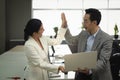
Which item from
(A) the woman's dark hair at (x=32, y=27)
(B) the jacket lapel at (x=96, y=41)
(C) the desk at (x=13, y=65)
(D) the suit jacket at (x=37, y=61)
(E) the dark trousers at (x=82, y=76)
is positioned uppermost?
(A) the woman's dark hair at (x=32, y=27)

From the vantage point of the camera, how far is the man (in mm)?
2408

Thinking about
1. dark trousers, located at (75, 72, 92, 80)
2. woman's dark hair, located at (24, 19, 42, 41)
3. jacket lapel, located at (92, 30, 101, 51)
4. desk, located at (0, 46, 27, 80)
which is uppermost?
woman's dark hair, located at (24, 19, 42, 41)

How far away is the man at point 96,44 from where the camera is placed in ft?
7.90

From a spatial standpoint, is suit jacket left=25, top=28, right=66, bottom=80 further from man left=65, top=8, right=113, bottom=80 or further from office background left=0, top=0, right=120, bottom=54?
office background left=0, top=0, right=120, bottom=54

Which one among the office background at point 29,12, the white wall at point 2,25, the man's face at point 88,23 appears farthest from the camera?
the office background at point 29,12

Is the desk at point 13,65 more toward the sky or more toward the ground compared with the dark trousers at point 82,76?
more toward the ground

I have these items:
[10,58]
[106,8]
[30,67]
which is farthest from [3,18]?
[30,67]

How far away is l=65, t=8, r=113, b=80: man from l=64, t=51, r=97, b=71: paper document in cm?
5

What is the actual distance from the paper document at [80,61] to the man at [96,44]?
54 millimetres

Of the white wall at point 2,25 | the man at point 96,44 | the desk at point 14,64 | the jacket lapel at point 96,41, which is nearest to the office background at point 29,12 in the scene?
the white wall at point 2,25

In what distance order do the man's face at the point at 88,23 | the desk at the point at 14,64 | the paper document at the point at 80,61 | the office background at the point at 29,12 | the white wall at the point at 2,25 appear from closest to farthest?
1. the paper document at the point at 80,61
2. the man's face at the point at 88,23
3. the desk at the point at 14,64
4. the white wall at the point at 2,25
5. the office background at the point at 29,12

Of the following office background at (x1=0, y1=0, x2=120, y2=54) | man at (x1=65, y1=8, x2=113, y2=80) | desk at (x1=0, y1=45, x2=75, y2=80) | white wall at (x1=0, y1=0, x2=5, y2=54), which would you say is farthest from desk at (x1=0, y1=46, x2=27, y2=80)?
man at (x1=65, y1=8, x2=113, y2=80)

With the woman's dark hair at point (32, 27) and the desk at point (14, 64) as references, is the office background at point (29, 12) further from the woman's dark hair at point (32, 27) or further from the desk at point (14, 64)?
the woman's dark hair at point (32, 27)

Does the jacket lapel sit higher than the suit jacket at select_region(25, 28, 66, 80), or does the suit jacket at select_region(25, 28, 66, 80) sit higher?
the jacket lapel
